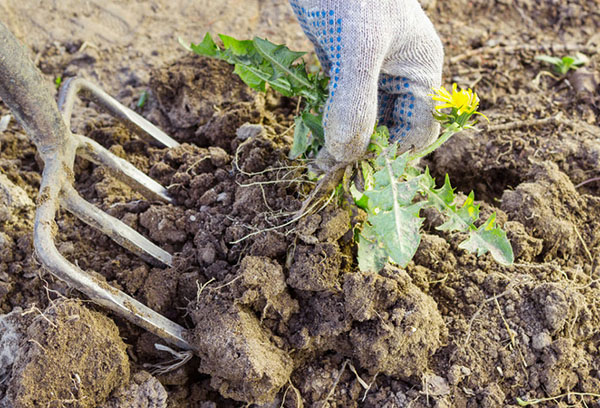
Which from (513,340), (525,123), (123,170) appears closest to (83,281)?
(123,170)

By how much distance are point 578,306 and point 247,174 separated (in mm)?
1382

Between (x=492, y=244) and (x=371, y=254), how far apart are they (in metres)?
0.41

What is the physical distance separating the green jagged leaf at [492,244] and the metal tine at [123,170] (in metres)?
1.29

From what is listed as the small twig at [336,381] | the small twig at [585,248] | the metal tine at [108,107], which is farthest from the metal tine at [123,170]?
the small twig at [585,248]

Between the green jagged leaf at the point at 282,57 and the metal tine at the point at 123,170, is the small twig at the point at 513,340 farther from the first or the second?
the metal tine at the point at 123,170

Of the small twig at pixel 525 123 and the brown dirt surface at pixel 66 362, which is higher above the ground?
the small twig at pixel 525 123

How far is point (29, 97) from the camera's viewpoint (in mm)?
1932

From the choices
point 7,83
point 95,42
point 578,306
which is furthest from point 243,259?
point 95,42

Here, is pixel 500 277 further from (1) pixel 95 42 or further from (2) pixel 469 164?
(1) pixel 95 42

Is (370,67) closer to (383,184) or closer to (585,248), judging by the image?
(383,184)

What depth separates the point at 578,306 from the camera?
1.97 meters

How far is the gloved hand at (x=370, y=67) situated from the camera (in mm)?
1854

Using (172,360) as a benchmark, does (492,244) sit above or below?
above

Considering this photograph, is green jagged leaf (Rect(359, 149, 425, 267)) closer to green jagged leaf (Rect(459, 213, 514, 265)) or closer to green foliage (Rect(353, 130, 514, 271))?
green foliage (Rect(353, 130, 514, 271))
